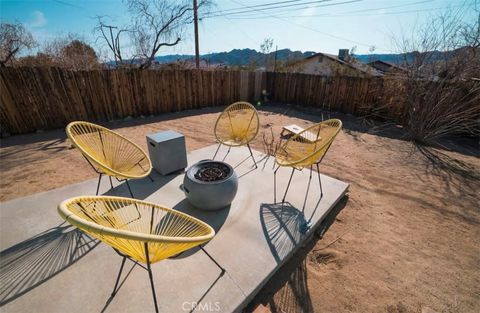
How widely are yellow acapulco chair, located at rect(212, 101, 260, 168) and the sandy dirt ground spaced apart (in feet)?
3.33

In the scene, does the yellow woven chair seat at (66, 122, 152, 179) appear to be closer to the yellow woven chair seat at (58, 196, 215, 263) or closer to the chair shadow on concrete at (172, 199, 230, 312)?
the chair shadow on concrete at (172, 199, 230, 312)

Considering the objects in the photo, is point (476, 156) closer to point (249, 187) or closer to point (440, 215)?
point (440, 215)

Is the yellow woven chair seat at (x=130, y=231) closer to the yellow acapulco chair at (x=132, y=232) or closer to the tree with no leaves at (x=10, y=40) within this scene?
the yellow acapulco chair at (x=132, y=232)

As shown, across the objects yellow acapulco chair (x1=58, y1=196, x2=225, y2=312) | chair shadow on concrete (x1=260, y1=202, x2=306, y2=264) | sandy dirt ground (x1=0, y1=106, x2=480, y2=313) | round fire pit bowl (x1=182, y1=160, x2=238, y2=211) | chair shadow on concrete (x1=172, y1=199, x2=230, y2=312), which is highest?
yellow acapulco chair (x1=58, y1=196, x2=225, y2=312)

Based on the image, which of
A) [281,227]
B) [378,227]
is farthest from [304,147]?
[281,227]

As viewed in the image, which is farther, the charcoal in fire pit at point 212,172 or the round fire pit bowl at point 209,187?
the charcoal in fire pit at point 212,172

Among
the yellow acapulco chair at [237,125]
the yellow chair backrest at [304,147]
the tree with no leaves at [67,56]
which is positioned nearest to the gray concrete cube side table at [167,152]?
the yellow acapulco chair at [237,125]

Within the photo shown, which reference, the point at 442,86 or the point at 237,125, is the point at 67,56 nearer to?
the point at 237,125

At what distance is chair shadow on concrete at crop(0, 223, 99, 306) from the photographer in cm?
151

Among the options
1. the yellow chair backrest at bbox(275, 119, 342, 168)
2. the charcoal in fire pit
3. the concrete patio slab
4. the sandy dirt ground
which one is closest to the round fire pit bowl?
the charcoal in fire pit

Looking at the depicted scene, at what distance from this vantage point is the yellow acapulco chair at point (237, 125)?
11.3 ft

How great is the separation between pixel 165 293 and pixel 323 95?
8506 mm

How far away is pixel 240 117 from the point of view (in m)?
3.71

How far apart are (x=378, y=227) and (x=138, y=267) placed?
8.25 feet
